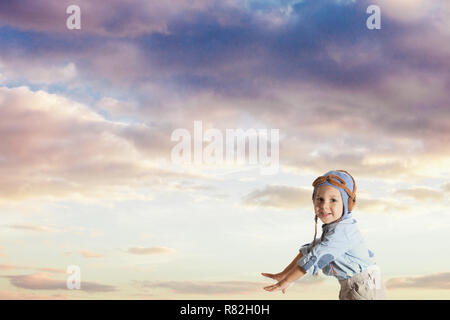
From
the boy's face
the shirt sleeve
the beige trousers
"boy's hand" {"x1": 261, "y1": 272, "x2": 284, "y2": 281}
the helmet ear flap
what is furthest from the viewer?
"boy's hand" {"x1": 261, "y1": 272, "x2": 284, "y2": 281}

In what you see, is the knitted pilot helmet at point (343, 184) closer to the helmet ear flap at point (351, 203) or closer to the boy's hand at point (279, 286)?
the helmet ear flap at point (351, 203)

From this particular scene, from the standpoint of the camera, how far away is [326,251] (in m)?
5.92

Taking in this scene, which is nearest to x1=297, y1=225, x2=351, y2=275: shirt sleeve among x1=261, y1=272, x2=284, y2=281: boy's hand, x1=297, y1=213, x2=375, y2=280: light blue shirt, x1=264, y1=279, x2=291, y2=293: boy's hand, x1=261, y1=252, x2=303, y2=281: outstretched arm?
x1=297, y1=213, x2=375, y2=280: light blue shirt

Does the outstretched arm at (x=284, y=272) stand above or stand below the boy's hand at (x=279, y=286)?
above

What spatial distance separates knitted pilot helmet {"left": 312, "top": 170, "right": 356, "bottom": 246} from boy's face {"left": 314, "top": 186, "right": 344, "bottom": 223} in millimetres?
49

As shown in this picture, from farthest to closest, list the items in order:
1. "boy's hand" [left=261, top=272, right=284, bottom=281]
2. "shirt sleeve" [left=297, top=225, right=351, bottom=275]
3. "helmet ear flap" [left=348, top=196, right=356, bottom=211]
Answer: "boy's hand" [left=261, top=272, right=284, bottom=281], "helmet ear flap" [left=348, top=196, right=356, bottom=211], "shirt sleeve" [left=297, top=225, right=351, bottom=275]

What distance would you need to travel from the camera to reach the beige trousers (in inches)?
236

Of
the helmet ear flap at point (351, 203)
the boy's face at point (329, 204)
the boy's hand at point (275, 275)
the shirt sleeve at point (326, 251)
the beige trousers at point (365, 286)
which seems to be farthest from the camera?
the boy's hand at point (275, 275)

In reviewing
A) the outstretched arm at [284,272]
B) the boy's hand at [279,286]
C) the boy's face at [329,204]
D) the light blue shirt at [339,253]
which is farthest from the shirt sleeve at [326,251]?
the outstretched arm at [284,272]

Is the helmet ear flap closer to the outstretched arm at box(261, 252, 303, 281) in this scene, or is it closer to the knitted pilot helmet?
the knitted pilot helmet

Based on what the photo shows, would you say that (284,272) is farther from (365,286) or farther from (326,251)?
(365,286)

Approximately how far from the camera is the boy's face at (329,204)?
611 centimetres
